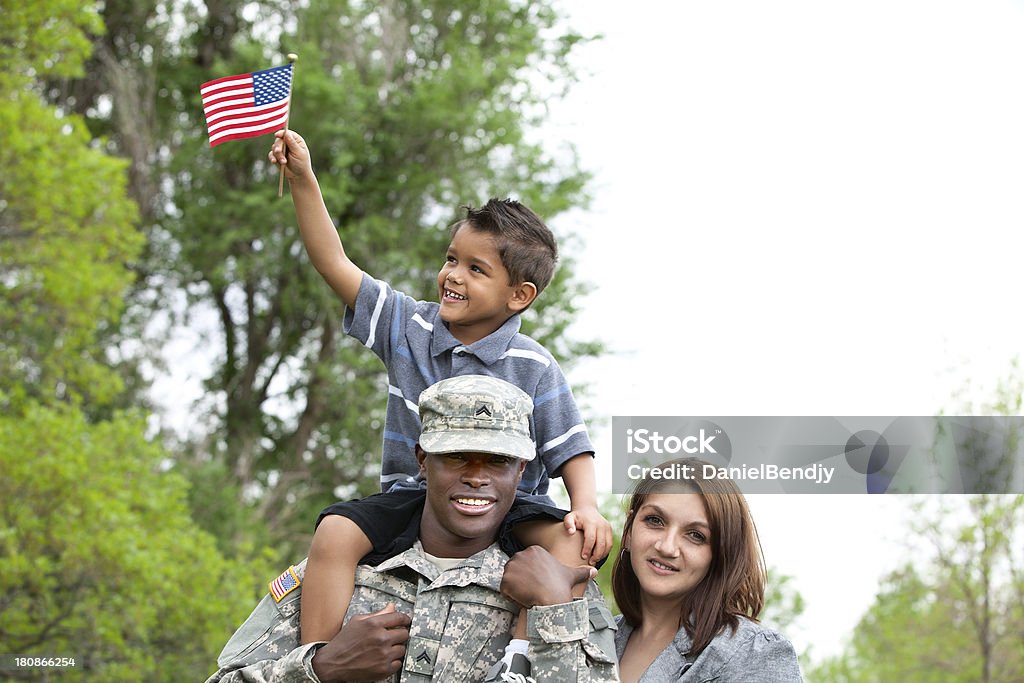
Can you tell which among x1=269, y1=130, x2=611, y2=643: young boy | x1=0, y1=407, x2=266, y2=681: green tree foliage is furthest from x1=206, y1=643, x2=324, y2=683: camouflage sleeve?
x1=0, y1=407, x2=266, y2=681: green tree foliage

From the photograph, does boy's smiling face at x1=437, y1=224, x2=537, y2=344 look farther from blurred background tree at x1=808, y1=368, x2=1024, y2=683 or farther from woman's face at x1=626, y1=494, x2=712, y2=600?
blurred background tree at x1=808, y1=368, x2=1024, y2=683

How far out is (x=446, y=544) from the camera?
3.38 metres

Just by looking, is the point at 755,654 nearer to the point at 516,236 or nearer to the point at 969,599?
the point at 516,236

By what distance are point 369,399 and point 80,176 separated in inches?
229

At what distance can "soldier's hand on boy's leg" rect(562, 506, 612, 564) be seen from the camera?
3.36 meters

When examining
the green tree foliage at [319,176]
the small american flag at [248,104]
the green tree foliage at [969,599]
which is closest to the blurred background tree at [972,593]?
the green tree foliage at [969,599]

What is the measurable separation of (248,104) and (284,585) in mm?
2275

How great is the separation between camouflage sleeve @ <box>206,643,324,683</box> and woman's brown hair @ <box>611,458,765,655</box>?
113 centimetres

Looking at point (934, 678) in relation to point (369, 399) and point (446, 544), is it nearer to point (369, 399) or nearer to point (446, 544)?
point (369, 399)

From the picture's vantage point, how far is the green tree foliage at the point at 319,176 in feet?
59.3

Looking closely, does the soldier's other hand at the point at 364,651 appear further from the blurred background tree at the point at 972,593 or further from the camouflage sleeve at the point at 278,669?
the blurred background tree at the point at 972,593

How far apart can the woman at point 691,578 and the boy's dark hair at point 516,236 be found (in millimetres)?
780

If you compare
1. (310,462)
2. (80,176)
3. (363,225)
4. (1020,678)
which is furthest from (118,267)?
(1020,678)

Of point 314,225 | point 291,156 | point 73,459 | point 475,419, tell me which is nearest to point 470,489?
point 475,419
